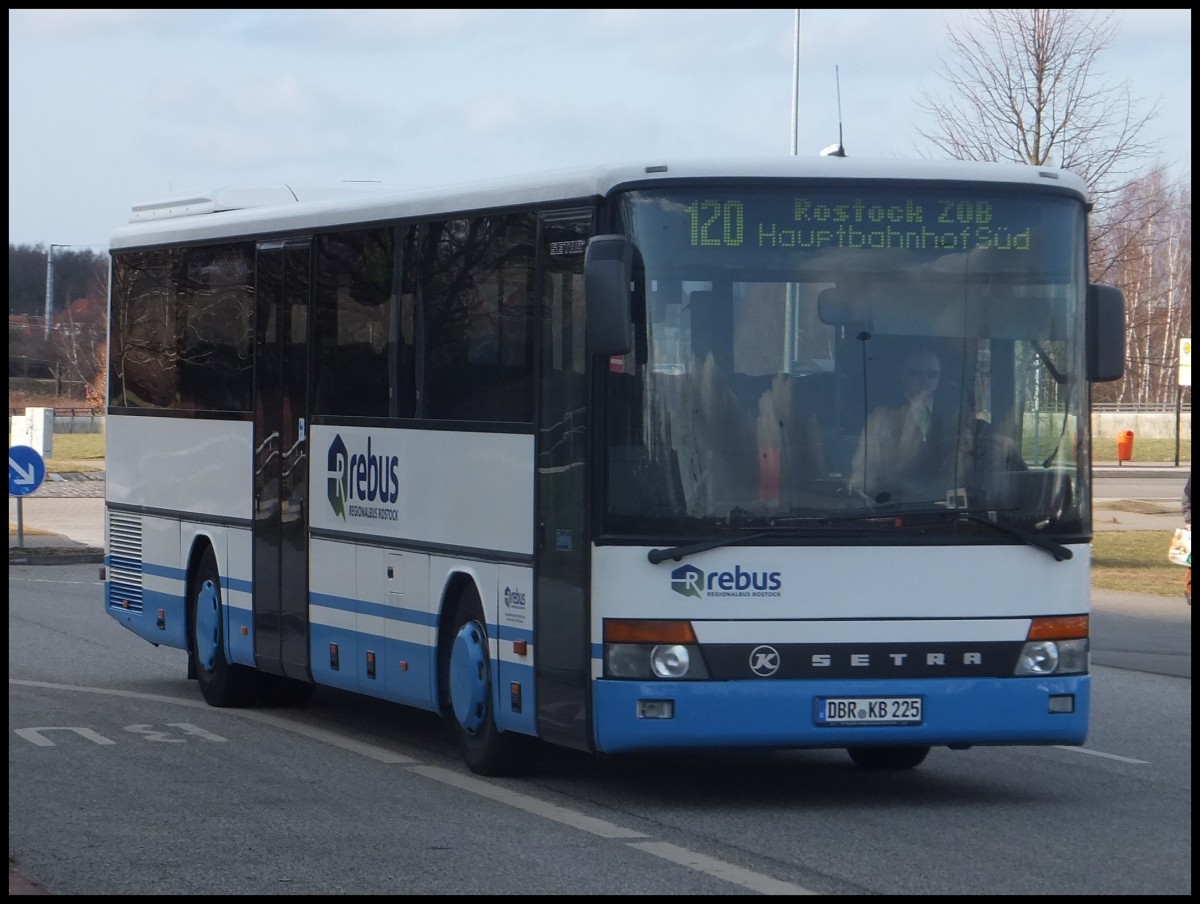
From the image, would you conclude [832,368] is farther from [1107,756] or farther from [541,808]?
[1107,756]

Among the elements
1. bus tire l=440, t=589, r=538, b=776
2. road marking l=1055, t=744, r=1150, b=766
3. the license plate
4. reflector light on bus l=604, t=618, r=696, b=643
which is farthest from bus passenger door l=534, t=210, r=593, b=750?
road marking l=1055, t=744, r=1150, b=766

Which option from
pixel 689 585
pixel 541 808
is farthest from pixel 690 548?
pixel 541 808

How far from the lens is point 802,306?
384 inches

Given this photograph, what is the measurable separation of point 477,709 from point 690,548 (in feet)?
6.43

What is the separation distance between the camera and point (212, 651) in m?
14.7

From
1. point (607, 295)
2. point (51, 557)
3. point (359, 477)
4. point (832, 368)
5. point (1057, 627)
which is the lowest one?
point (51, 557)

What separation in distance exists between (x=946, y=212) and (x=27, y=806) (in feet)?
16.8

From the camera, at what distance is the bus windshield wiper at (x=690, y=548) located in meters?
9.64

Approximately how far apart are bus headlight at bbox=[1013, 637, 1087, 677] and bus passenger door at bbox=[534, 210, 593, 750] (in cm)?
205

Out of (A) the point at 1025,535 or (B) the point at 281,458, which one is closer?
(A) the point at 1025,535

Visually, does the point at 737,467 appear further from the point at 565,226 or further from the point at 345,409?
the point at 345,409

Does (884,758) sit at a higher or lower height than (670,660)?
lower

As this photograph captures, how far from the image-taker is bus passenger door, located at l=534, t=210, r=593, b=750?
9930mm

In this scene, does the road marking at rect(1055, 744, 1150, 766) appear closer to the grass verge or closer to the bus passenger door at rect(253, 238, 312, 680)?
the bus passenger door at rect(253, 238, 312, 680)
